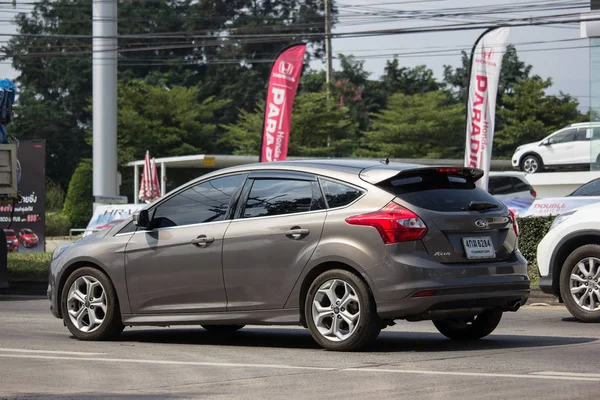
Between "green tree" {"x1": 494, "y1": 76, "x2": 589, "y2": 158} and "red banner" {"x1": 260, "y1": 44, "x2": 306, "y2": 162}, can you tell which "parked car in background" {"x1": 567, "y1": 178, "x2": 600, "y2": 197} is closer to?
"red banner" {"x1": 260, "y1": 44, "x2": 306, "y2": 162}

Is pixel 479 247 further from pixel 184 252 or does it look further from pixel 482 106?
pixel 482 106

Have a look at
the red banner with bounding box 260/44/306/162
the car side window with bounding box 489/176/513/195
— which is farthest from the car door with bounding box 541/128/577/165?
the red banner with bounding box 260/44/306/162

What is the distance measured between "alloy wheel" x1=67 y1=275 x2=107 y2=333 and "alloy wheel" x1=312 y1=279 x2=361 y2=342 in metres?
2.27

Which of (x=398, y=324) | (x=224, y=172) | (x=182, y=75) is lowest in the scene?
(x=398, y=324)

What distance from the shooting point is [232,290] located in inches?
368

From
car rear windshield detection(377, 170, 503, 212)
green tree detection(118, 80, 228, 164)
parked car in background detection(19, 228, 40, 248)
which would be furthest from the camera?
green tree detection(118, 80, 228, 164)

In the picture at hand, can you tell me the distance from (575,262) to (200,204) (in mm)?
4298

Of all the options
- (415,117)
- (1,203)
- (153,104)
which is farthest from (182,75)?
(1,203)

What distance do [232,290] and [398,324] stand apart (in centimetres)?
303

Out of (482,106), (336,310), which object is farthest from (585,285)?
(482,106)

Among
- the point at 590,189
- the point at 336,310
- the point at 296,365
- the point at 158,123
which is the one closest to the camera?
the point at 296,365

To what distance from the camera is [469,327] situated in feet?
32.3

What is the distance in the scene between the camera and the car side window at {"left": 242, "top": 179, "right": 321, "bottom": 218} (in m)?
9.20

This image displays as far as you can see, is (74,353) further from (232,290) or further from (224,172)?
(224,172)
